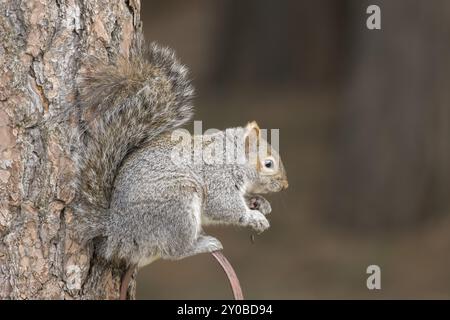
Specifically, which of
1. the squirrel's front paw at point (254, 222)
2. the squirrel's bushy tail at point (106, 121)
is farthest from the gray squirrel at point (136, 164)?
the squirrel's front paw at point (254, 222)

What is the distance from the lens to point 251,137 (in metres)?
2.47

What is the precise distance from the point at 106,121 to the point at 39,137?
17 centimetres

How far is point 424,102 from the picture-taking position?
4.87 m

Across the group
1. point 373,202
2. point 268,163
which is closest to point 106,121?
point 268,163

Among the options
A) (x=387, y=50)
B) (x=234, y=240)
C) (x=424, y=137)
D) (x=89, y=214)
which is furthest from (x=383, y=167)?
(x=89, y=214)

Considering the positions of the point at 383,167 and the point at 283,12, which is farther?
the point at 283,12

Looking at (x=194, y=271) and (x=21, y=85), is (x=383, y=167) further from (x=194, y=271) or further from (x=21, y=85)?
(x=21, y=85)

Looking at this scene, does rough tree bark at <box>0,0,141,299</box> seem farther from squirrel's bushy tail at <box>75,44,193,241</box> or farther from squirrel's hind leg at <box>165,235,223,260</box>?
squirrel's hind leg at <box>165,235,223,260</box>

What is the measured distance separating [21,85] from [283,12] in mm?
5964

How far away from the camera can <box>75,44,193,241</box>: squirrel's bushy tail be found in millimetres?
2139

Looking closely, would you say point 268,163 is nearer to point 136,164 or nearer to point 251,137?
point 251,137

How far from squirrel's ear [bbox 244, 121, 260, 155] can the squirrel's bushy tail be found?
1.13ft

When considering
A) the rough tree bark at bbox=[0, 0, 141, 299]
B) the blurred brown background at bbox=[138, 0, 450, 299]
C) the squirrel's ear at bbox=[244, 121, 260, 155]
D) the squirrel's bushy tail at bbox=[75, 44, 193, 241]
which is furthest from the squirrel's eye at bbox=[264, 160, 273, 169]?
the blurred brown background at bbox=[138, 0, 450, 299]

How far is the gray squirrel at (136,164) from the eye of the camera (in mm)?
2152
